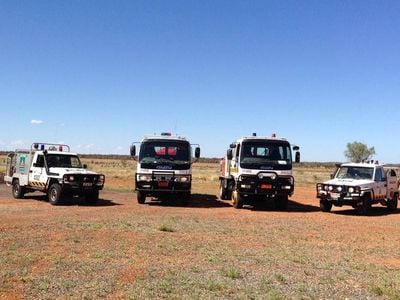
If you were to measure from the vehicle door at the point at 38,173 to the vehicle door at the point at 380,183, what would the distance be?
13160mm

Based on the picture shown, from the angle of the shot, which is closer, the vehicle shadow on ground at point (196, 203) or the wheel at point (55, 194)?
the wheel at point (55, 194)

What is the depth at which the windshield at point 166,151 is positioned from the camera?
70.8 feet

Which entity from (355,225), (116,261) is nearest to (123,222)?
(116,261)

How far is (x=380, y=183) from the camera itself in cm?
2084

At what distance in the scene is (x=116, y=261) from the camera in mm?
9586

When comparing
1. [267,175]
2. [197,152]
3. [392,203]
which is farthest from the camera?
[392,203]

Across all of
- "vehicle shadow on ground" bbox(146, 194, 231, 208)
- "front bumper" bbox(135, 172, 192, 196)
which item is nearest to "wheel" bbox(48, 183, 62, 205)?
"front bumper" bbox(135, 172, 192, 196)

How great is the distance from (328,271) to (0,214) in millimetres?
11910

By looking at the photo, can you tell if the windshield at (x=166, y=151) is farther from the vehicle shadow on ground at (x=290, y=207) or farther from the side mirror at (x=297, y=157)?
the side mirror at (x=297, y=157)

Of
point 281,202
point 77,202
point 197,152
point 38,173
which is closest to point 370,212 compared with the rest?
point 281,202

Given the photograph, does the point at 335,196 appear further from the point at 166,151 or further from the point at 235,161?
the point at 166,151

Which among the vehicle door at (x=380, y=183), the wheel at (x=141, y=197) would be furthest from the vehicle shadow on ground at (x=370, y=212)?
the wheel at (x=141, y=197)

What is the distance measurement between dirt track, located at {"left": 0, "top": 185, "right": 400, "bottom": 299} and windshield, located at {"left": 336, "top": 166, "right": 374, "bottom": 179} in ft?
6.17

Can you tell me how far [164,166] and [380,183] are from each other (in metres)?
8.43
